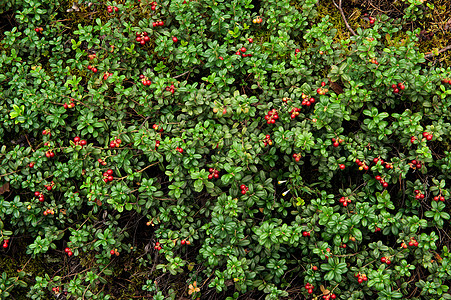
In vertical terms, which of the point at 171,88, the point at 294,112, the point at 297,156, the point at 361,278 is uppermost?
the point at 171,88

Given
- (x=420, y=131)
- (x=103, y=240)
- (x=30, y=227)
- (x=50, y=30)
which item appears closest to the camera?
(x=420, y=131)

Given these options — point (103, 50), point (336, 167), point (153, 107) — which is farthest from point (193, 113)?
point (336, 167)

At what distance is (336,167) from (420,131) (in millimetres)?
963

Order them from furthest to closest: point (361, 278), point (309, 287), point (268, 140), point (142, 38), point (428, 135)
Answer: point (142, 38), point (268, 140), point (309, 287), point (428, 135), point (361, 278)

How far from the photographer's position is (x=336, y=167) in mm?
3908

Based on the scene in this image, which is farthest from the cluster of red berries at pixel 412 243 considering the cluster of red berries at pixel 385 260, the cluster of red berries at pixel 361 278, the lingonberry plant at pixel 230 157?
the cluster of red berries at pixel 361 278

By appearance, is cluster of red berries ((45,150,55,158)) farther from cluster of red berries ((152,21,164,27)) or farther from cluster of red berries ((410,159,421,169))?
cluster of red berries ((410,159,421,169))

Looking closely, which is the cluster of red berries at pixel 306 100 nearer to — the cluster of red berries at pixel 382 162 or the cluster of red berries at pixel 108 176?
the cluster of red berries at pixel 382 162

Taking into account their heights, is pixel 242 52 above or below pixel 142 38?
below

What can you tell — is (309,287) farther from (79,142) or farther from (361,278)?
(79,142)

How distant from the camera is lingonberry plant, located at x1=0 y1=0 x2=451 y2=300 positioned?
12.5 feet

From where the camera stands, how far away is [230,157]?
3820 millimetres

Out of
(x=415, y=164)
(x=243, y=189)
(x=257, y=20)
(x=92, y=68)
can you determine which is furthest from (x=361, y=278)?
(x=92, y=68)

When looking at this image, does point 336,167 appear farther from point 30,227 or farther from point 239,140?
point 30,227
